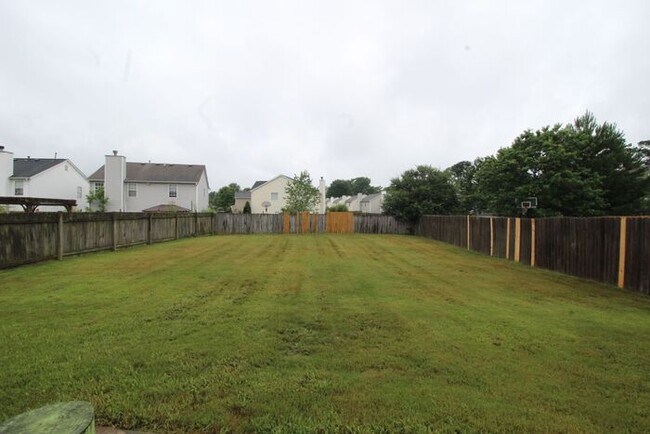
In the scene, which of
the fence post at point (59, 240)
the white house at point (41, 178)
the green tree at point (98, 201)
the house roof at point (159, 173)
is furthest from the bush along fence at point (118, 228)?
the white house at point (41, 178)

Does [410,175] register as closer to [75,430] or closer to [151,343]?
[151,343]

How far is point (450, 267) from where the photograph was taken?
11.8 meters

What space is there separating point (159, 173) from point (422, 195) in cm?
2404

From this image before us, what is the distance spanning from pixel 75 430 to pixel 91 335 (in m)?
3.60

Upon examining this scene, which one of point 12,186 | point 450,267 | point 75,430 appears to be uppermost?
point 12,186

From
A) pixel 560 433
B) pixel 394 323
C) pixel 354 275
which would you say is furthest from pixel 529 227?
pixel 560 433

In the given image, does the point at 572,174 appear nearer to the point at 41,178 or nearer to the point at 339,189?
the point at 41,178

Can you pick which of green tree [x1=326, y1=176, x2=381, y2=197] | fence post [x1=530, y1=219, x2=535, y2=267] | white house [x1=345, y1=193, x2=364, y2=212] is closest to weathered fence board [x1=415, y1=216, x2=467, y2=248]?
fence post [x1=530, y1=219, x2=535, y2=267]

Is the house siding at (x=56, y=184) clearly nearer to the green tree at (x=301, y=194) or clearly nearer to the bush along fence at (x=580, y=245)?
the green tree at (x=301, y=194)

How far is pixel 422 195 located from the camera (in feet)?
106

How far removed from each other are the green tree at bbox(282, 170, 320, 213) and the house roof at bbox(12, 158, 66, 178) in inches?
830

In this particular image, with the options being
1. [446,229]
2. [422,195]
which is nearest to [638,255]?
[446,229]

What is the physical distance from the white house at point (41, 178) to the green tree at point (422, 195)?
2751 cm

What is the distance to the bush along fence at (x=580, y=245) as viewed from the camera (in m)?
8.27
